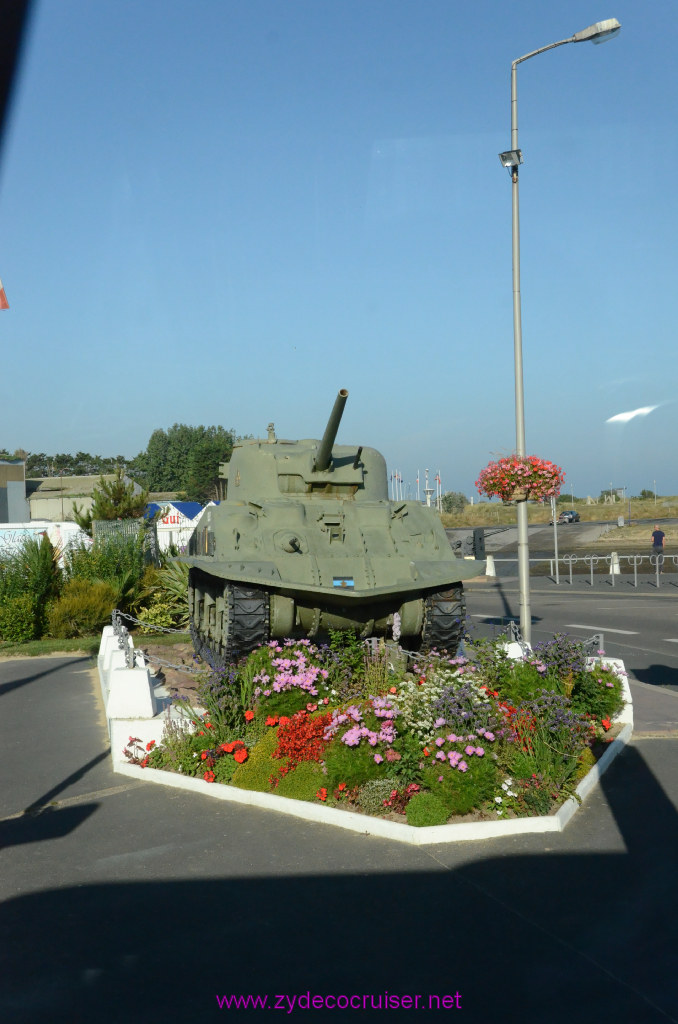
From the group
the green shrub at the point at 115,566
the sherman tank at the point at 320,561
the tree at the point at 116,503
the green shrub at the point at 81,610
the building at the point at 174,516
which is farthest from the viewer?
the building at the point at 174,516

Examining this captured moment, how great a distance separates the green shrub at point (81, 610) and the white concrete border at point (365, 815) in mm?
11235

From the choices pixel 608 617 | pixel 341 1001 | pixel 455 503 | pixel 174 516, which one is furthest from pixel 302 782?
pixel 455 503

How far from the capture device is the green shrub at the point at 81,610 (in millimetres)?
20094

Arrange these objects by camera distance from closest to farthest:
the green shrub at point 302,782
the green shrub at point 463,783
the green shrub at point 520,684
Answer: the green shrub at point 463,783 < the green shrub at point 302,782 < the green shrub at point 520,684

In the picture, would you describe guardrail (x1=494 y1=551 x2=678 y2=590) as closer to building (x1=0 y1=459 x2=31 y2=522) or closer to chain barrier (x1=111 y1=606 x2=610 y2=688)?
chain barrier (x1=111 y1=606 x2=610 y2=688)

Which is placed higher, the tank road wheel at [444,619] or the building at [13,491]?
the building at [13,491]

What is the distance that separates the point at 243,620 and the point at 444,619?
2464 mm

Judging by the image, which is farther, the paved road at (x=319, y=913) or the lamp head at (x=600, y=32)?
the lamp head at (x=600, y=32)

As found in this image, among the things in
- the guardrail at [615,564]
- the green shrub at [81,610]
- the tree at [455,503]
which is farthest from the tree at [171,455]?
the green shrub at [81,610]

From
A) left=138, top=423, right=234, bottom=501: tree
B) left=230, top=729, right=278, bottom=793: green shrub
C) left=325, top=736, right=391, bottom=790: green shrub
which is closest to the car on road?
left=138, top=423, right=234, bottom=501: tree

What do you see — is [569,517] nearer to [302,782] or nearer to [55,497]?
[55,497]

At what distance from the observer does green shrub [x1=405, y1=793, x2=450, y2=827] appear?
7.00 m

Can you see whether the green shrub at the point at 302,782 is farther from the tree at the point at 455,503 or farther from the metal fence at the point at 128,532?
the tree at the point at 455,503

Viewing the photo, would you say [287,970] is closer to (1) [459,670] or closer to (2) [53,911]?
(2) [53,911]
